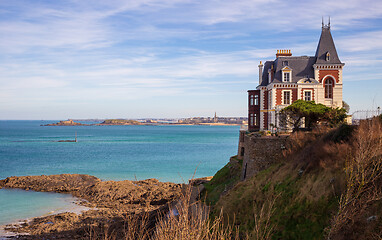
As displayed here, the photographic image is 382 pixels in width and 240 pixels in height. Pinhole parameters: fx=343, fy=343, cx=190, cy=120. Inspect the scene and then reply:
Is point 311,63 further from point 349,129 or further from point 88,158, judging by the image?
point 88,158

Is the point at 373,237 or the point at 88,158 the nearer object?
the point at 373,237

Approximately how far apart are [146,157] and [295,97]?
51754 millimetres

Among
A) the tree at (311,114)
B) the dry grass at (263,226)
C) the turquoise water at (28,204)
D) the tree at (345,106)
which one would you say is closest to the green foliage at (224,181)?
the tree at (311,114)

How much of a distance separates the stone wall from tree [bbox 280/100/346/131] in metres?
4.39

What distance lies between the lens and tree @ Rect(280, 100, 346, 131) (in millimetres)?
31844

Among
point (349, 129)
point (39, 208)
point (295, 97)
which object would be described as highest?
point (295, 97)

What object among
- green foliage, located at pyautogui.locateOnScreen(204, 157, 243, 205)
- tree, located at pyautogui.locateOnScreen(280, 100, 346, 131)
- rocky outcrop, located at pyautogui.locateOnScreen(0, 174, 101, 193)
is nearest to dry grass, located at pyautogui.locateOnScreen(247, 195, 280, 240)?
green foliage, located at pyautogui.locateOnScreen(204, 157, 243, 205)

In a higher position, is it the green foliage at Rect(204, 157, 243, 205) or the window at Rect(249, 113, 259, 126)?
the window at Rect(249, 113, 259, 126)

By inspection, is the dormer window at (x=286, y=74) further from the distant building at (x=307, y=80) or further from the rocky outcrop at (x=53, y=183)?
the rocky outcrop at (x=53, y=183)

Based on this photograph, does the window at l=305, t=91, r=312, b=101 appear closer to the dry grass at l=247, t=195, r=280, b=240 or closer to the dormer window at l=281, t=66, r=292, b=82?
the dormer window at l=281, t=66, r=292, b=82

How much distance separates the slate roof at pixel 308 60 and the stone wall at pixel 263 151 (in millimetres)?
10957

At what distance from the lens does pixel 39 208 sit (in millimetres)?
36281

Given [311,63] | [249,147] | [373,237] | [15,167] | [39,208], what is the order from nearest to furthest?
[373,237] → [249,147] → [39,208] → [311,63] → [15,167]

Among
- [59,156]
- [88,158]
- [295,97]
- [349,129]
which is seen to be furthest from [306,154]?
[59,156]
